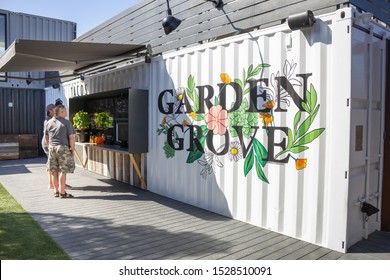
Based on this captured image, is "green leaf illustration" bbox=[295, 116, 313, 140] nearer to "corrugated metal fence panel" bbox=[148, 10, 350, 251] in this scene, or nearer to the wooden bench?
"corrugated metal fence panel" bbox=[148, 10, 350, 251]

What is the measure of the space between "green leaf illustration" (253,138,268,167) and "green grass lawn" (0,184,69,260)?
8.68 ft

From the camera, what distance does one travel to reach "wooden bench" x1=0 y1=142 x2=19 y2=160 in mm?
12656

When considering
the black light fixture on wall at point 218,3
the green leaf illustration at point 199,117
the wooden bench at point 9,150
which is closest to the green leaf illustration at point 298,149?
the green leaf illustration at point 199,117

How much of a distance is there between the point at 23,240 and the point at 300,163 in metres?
3.48

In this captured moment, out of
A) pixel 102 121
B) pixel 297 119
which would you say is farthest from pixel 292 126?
pixel 102 121

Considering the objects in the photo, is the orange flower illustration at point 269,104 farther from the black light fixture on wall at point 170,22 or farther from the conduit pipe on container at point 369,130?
the black light fixture on wall at point 170,22

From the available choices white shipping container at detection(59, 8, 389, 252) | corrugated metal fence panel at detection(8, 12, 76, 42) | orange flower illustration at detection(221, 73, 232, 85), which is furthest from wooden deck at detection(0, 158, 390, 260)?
corrugated metal fence panel at detection(8, 12, 76, 42)

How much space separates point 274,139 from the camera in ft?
15.0

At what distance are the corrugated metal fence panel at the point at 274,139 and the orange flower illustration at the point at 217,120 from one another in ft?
0.08

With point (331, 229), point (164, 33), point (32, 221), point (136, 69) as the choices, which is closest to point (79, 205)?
→ point (32, 221)

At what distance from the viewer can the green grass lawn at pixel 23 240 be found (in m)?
3.79
